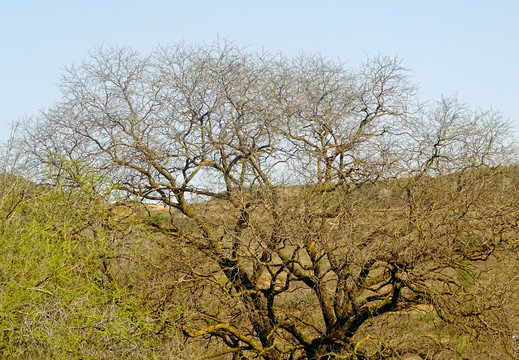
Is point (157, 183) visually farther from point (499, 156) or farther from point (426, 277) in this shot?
point (499, 156)

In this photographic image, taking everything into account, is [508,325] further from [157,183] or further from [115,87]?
[115,87]

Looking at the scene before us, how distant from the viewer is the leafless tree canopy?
10250 mm

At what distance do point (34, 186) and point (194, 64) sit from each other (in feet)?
13.8

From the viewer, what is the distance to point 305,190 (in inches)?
433

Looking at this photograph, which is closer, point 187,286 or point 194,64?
point 187,286

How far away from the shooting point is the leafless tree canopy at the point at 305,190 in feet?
33.6

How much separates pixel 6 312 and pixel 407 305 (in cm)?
652

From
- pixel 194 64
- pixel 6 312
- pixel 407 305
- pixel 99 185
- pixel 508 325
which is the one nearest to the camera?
pixel 6 312

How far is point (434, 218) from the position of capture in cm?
1041

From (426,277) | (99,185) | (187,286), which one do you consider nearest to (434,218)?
(426,277)

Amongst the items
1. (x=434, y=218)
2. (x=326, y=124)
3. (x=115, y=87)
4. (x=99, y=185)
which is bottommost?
(x=434, y=218)

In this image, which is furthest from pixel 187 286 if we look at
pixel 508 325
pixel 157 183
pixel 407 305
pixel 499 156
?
pixel 499 156

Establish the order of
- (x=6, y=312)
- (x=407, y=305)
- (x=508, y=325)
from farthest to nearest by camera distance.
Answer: (x=407, y=305) → (x=508, y=325) → (x=6, y=312)

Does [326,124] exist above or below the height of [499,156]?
above
